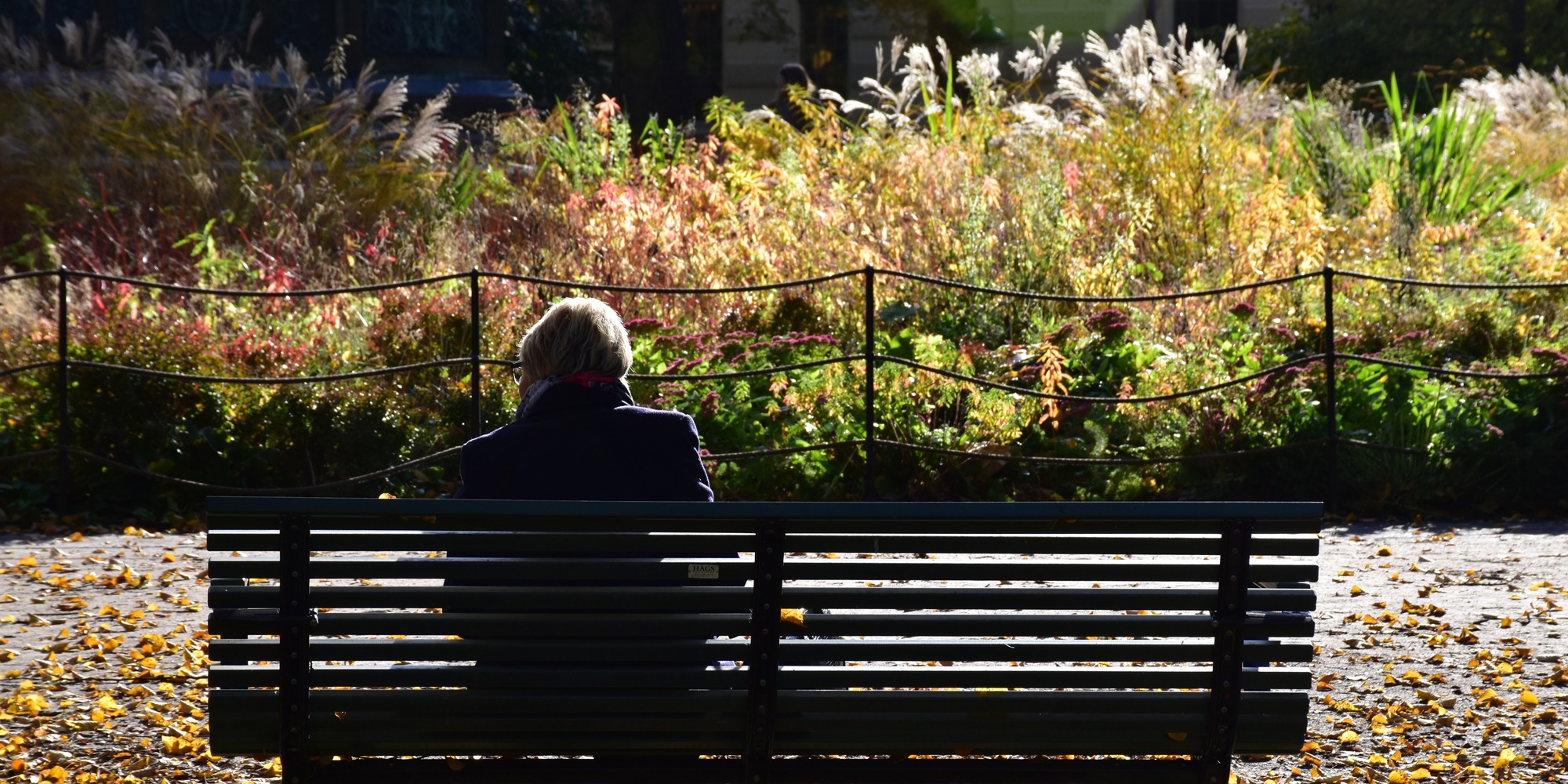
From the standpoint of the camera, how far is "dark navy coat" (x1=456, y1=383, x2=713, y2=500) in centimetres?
346

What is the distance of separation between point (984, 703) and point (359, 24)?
14249 millimetres

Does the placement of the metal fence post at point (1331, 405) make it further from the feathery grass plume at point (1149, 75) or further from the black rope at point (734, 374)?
the feathery grass plume at point (1149, 75)

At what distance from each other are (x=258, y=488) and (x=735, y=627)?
17.7ft

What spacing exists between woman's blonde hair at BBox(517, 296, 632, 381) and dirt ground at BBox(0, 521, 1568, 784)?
60.5 inches

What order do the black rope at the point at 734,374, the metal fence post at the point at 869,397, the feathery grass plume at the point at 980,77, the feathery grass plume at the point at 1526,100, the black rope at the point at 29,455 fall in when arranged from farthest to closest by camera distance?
1. the feathery grass plume at the point at 1526,100
2. the feathery grass plume at the point at 980,77
3. the black rope at the point at 734,374
4. the metal fence post at the point at 869,397
5. the black rope at the point at 29,455

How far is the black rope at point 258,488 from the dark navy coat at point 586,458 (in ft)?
14.2

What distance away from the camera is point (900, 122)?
37.8ft

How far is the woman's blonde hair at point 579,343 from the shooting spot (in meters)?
3.50

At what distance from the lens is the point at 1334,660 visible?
533 centimetres

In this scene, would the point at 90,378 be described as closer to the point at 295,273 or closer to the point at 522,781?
the point at 295,273

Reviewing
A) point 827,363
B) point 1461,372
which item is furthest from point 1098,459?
point 1461,372

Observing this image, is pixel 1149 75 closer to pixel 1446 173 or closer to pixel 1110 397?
pixel 1446 173

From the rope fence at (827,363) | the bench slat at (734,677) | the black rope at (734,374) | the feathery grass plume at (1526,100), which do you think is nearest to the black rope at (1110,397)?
the rope fence at (827,363)

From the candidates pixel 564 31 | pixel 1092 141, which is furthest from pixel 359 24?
pixel 564 31
